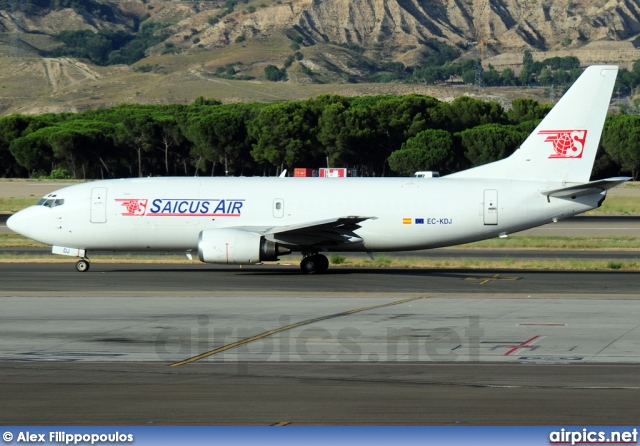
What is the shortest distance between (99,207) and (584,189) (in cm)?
1708

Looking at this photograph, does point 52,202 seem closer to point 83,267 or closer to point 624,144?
point 83,267

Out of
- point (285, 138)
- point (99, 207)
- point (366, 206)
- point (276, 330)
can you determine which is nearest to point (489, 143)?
point (285, 138)

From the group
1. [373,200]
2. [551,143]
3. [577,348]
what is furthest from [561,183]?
[577,348]

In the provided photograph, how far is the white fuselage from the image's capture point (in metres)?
37.2

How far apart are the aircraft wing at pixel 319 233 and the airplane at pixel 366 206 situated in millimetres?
48

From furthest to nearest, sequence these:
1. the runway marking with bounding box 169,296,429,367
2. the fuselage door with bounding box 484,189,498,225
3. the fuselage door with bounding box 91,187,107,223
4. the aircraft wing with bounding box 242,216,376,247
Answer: the fuselage door with bounding box 91,187,107,223, the fuselage door with bounding box 484,189,498,225, the aircraft wing with bounding box 242,216,376,247, the runway marking with bounding box 169,296,429,367

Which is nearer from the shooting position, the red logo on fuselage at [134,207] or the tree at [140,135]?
the red logo on fuselage at [134,207]

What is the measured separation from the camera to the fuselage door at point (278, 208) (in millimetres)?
37531

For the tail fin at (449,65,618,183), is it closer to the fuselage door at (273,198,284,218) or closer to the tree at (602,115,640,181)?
the fuselage door at (273,198,284,218)

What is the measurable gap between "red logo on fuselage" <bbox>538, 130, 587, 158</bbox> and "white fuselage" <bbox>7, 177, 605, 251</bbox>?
1128mm

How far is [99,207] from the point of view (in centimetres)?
3791

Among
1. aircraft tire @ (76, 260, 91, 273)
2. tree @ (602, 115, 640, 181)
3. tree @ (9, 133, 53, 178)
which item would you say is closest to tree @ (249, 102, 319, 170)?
tree @ (9, 133, 53, 178)

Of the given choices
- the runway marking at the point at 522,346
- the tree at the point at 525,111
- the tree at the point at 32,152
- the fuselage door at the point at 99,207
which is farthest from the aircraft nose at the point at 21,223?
the tree at the point at 525,111

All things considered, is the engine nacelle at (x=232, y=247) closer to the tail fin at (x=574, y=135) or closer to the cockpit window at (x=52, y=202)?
the cockpit window at (x=52, y=202)
